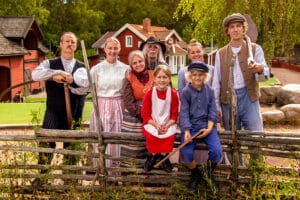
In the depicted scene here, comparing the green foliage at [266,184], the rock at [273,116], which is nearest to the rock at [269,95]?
the rock at [273,116]

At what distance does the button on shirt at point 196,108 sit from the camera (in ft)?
13.8

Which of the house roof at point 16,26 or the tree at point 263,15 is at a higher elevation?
the house roof at point 16,26

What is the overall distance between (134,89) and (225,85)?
99cm

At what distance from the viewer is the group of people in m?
4.23

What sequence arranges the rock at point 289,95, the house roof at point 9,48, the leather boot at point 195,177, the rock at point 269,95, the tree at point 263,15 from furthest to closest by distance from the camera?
the house roof at point 9,48
the rock at point 269,95
the rock at point 289,95
the tree at point 263,15
the leather boot at point 195,177

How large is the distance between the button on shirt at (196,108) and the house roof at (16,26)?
64.1ft

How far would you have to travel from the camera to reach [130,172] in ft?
15.5

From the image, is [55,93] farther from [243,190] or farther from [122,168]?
[243,190]

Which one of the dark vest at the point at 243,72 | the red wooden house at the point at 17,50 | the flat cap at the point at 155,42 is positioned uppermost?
the red wooden house at the point at 17,50

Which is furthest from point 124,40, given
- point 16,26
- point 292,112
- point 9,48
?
point 292,112

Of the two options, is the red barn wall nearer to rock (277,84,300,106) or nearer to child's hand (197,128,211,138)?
rock (277,84,300,106)

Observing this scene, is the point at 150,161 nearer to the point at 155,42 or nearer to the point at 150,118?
the point at 150,118

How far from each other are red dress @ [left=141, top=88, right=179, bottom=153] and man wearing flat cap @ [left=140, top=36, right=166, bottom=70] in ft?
1.55

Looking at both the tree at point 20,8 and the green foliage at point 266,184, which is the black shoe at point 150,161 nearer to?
the green foliage at point 266,184
